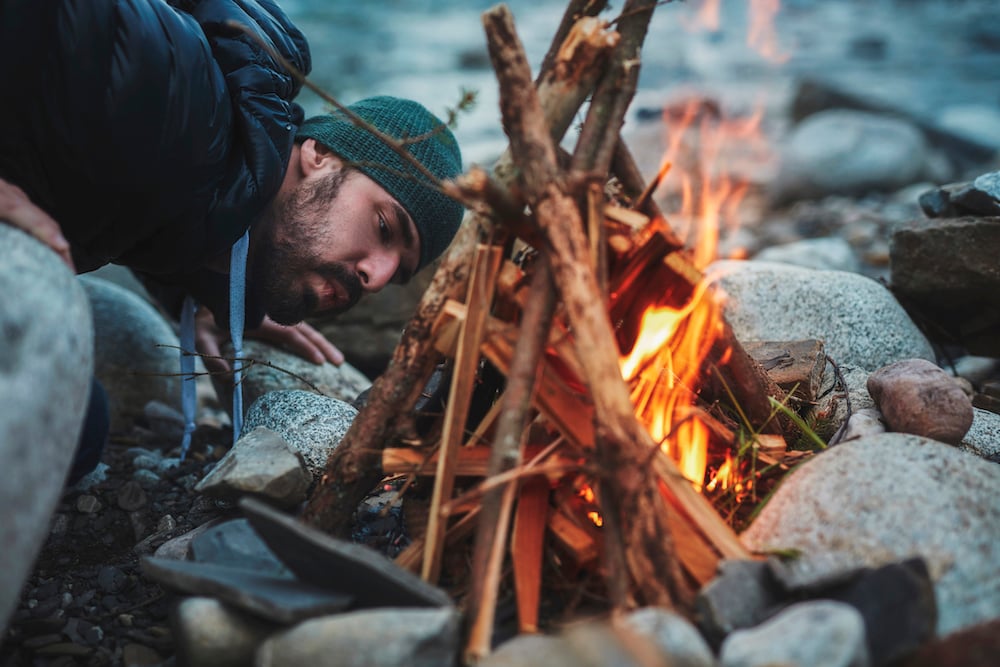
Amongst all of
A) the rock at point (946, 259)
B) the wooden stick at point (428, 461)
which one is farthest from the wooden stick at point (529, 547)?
the rock at point (946, 259)

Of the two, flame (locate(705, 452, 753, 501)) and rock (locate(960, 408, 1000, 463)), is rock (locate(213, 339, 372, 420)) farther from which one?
rock (locate(960, 408, 1000, 463))

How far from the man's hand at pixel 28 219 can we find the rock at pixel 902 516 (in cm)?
184

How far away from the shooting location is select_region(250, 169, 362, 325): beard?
346 cm

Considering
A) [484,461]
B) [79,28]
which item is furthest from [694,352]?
[79,28]

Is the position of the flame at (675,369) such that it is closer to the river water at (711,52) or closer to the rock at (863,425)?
the rock at (863,425)

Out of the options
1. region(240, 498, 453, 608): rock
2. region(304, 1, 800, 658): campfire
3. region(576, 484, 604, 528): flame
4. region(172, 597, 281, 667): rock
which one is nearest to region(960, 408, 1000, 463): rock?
region(304, 1, 800, 658): campfire

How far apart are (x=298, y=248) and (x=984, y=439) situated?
8.81 ft

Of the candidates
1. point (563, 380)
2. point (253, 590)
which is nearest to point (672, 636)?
point (563, 380)

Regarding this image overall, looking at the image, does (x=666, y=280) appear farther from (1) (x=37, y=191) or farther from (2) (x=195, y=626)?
(1) (x=37, y=191)

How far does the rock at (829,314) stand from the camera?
3.47m

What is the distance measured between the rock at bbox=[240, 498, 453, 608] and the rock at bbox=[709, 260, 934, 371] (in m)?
2.31

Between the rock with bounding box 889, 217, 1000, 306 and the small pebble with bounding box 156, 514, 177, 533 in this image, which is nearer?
the small pebble with bounding box 156, 514, 177, 533

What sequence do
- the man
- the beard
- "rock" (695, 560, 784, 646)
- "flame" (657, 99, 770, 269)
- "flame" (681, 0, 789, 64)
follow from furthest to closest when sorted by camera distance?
"flame" (681, 0, 789, 64) < "flame" (657, 99, 770, 269) < the beard < the man < "rock" (695, 560, 784, 646)

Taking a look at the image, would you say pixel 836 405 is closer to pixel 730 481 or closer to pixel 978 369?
pixel 730 481
